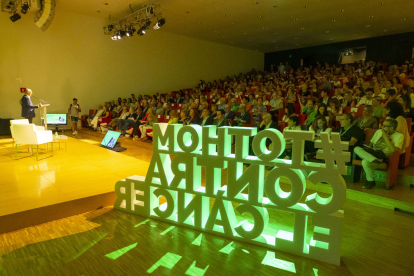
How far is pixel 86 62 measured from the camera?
9695 millimetres

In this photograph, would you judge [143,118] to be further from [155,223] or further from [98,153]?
[155,223]

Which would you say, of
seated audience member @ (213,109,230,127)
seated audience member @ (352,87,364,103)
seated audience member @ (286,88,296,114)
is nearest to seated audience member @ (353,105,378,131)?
seated audience member @ (286,88,296,114)

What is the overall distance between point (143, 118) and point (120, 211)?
5496mm

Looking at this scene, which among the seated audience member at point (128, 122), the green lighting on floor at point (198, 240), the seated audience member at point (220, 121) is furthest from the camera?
the seated audience member at point (128, 122)

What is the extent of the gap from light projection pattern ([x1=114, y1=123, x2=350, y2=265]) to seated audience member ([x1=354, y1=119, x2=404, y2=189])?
1481 mm

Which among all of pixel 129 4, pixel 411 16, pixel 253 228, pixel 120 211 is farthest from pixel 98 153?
pixel 411 16

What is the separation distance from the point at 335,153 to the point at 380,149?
6.42 ft

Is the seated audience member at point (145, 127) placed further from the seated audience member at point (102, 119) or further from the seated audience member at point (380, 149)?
the seated audience member at point (380, 149)

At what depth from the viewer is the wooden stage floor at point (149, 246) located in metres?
1.98

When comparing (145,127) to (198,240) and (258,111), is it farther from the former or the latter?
(198,240)

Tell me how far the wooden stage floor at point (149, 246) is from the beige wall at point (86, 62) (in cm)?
667

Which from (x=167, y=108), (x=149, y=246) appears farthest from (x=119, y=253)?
(x=167, y=108)

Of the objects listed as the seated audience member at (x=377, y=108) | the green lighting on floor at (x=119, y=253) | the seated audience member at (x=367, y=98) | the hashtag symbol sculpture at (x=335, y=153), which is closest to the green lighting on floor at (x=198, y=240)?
the green lighting on floor at (x=119, y=253)

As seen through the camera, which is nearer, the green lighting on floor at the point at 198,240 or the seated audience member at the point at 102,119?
the green lighting on floor at the point at 198,240
